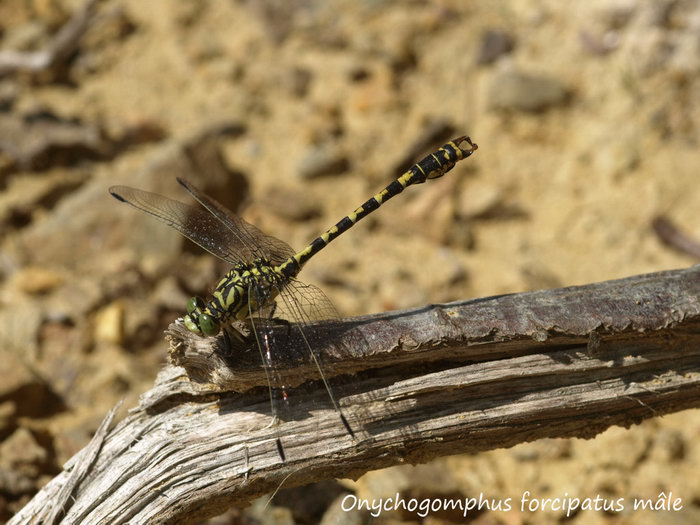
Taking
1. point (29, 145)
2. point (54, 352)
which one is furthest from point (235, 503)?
point (29, 145)

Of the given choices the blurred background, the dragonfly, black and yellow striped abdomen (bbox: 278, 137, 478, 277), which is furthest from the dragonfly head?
the blurred background

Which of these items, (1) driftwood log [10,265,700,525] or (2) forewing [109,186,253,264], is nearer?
(1) driftwood log [10,265,700,525]

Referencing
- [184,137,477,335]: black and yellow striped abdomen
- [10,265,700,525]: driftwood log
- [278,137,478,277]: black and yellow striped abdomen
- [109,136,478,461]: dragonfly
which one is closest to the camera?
[10,265,700,525]: driftwood log

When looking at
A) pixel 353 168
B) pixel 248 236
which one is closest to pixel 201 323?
pixel 248 236

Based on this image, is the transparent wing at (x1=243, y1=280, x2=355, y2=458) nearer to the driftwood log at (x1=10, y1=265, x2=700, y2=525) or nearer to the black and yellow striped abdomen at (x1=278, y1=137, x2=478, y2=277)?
the driftwood log at (x1=10, y1=265, x2=700, y2=525)

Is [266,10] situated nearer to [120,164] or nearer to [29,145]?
[120,164]

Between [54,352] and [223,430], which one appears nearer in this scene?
[223,430]

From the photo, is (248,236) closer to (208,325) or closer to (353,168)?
(208,325)
